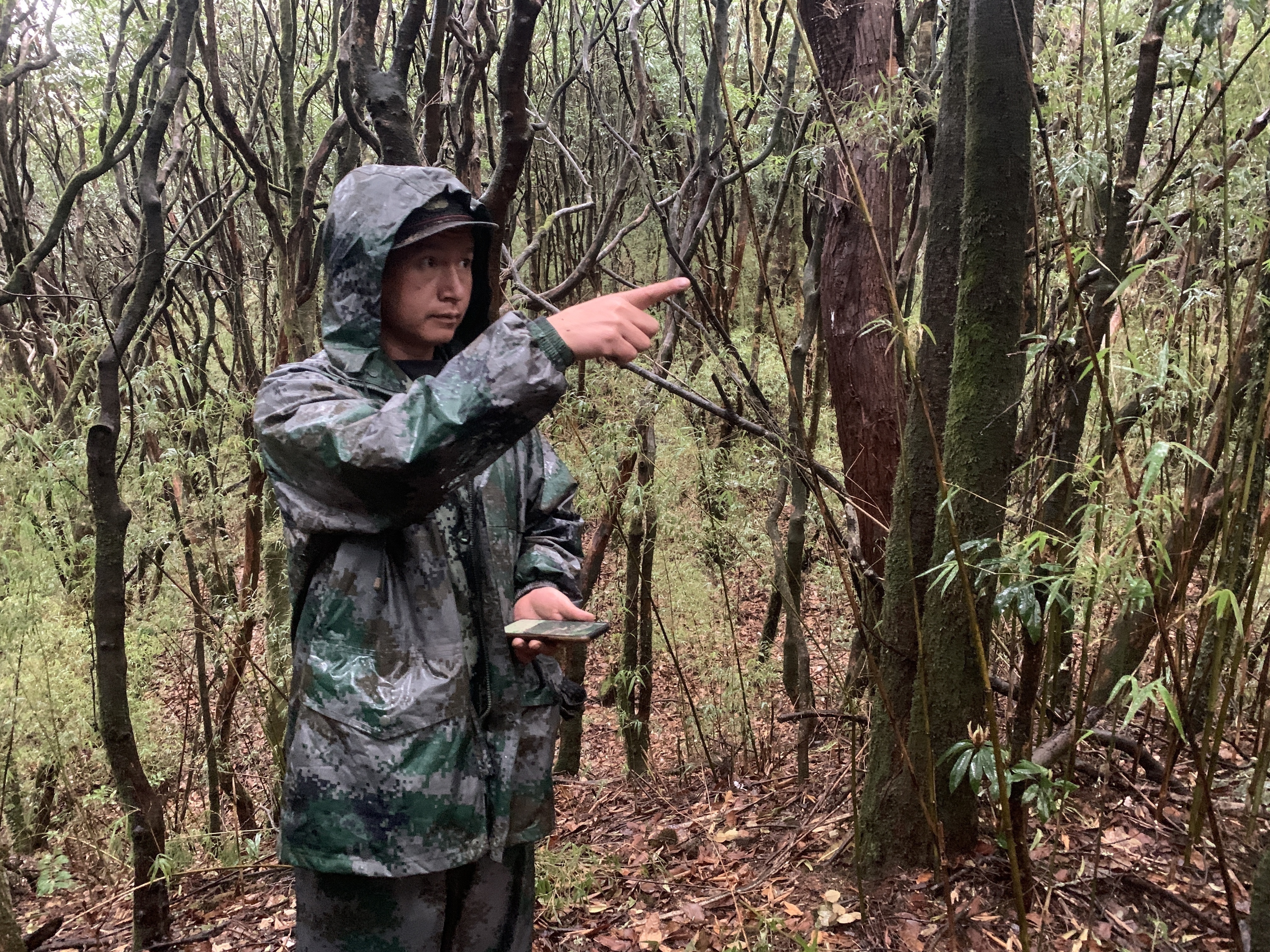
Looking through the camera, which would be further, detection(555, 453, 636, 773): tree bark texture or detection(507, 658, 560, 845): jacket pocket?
detection(555, 453, 636, 773): tree bark texture

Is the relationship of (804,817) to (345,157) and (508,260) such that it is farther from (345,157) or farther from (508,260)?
(345,157)

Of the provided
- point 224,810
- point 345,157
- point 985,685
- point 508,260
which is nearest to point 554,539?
point 985,685

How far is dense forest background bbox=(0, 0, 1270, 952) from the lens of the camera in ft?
5.22

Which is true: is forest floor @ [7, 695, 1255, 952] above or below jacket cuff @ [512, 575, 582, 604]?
below

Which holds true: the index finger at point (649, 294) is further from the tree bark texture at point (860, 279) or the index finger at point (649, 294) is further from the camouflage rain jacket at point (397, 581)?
the tree bark texture at point (860, 279)

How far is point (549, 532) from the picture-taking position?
6.02 feet

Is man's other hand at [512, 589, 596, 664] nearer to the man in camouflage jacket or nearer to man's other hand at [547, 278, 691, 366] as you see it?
the man in camouflage jacket

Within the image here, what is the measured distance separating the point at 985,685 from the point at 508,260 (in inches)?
86.2

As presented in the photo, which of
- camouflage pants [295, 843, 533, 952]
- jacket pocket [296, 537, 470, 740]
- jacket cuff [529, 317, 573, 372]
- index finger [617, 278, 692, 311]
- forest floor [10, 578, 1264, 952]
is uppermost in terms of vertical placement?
index finger [617, 278, 692, 311]

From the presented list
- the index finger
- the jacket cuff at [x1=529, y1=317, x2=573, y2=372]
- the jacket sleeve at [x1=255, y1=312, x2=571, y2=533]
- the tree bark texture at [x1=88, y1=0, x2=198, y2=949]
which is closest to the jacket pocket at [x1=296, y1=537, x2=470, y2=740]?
the jacket sleeve at [x1=255, y1=312, x2=571, y2=533]

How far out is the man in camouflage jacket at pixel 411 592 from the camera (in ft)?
4.24

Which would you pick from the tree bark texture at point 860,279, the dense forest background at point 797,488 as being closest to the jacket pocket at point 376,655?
the dense forest background at point 797,488

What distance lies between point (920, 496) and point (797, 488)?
1676mm

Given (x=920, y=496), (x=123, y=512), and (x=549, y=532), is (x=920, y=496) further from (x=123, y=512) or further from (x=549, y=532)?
(x=123, y=512)
